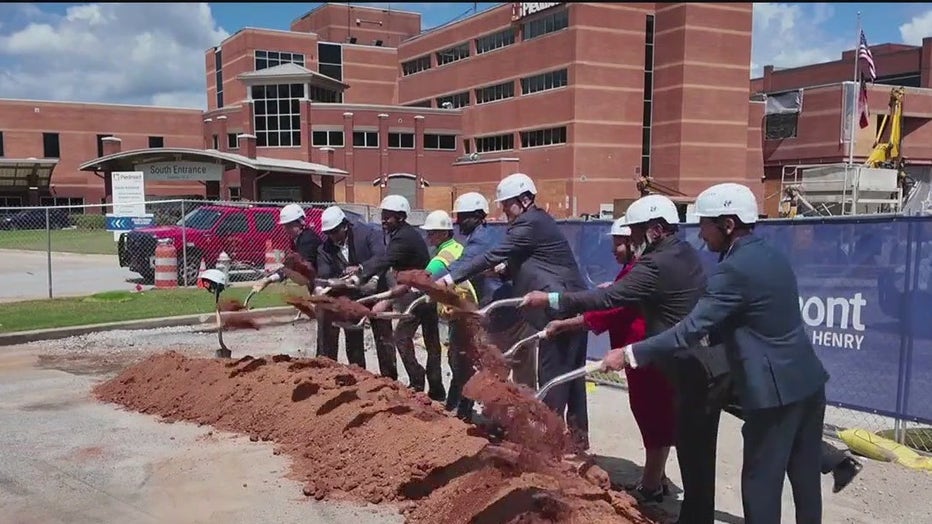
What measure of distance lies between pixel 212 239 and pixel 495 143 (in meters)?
44.7

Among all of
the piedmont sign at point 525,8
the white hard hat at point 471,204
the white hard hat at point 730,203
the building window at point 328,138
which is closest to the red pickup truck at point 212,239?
the white hard hat at point 471,204

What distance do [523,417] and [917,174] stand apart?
57.0 meters

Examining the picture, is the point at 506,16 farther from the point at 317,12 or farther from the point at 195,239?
the point at 195,239

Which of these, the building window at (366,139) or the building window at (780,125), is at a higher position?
the building window at (780,125)

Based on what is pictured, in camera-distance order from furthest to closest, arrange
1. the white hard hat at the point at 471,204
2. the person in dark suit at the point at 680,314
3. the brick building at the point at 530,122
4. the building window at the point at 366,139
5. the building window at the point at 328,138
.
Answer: the building window at the point at 366,139
the building window at the point at 328,138
the brick building at the point at 530,122
the white hard hat at the point at 471,204
the person in dark suit at the point at 680,314

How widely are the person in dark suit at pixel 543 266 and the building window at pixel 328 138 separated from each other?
53.0 m

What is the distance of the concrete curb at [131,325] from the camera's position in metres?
10.8

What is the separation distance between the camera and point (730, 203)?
361 cm

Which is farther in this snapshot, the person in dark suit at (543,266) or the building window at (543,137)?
the building window at (543,137)

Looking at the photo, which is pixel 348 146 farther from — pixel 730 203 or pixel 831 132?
pixel 730 203

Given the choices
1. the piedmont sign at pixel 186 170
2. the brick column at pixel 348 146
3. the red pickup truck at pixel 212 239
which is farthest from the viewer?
the brick column at pixel 348 146

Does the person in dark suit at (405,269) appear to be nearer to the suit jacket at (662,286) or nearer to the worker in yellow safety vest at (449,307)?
the worker in yellow safety vest at (449,307)

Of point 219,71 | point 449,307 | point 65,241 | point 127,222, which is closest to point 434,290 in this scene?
point 449,307

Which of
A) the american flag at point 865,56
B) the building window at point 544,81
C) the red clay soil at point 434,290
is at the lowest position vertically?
the red clay soil at point 434,290
